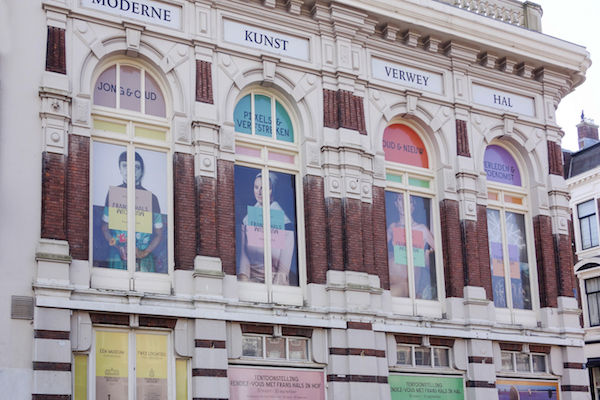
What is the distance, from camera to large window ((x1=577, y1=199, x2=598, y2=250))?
42.8 meters

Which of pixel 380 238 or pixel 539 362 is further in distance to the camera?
pixel 539 362

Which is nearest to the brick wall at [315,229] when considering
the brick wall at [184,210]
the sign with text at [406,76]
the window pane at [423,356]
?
the brick wall at [184,210]

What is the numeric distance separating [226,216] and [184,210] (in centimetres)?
108

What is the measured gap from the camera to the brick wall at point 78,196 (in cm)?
2017

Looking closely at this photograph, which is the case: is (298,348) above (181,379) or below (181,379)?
above

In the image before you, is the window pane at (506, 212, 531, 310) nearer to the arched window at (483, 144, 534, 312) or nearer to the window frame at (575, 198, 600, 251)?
the arched window at (483, 144, 534, 312)

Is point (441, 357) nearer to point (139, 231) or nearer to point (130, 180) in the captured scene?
point (139, 231)

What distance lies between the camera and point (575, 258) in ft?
144

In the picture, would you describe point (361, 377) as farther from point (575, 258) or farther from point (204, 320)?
point (575, 258)

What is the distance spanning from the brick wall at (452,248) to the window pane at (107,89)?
961 cm

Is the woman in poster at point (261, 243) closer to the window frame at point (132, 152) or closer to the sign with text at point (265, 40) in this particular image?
the window frame at point (132, 152)

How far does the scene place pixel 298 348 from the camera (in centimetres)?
2264

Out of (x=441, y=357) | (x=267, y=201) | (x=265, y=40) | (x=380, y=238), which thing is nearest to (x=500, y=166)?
(x=380, y=238)

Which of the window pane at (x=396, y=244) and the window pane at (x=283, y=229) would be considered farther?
the window pane at (x=396, y=244)
